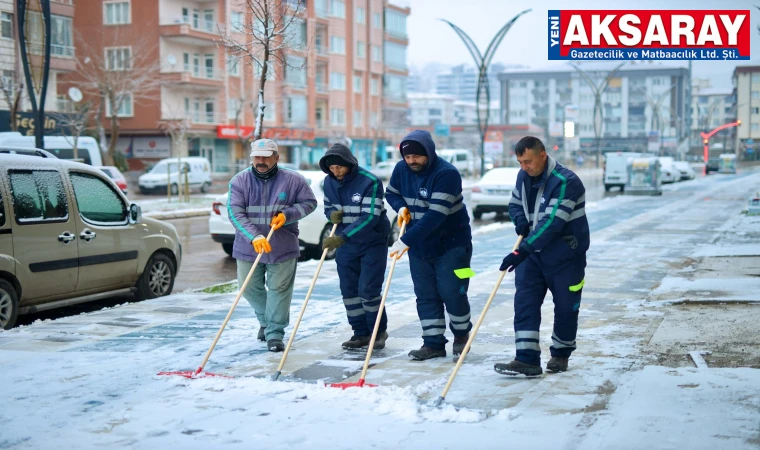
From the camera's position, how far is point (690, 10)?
49.2 ft

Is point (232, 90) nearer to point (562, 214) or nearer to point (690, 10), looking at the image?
point (690, 10)

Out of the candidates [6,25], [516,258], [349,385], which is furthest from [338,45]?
[349,385]

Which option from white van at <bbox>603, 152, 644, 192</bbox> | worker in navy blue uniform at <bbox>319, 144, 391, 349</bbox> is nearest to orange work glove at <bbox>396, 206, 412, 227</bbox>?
worker in navy blue uniform at <bbox>319, 144, 391, 349</bbox>

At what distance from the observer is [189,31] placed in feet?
160

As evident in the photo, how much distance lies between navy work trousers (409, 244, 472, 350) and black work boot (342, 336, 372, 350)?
563 millimetres

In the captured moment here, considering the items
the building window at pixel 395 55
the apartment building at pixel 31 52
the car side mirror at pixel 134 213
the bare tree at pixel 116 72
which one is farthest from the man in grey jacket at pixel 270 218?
the building window at pixel 395 55

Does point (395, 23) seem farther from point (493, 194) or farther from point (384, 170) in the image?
point (493, 194)

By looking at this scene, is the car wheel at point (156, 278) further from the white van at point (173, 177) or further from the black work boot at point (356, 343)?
the white van at point (173, 177)

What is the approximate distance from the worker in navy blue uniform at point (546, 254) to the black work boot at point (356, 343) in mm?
1352

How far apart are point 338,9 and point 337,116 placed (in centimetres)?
777

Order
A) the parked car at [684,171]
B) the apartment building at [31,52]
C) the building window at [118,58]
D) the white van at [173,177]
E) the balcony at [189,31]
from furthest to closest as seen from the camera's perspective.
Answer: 1. the parked car at [684,171]
2. the balcony at [189,31]
3. the building window at [118,58]
4. the white van at [173,177]
5. the apartment building at [31,52]

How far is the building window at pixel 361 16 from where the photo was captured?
6875cm

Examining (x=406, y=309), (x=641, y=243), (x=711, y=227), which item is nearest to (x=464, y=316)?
(x=406, y=309)

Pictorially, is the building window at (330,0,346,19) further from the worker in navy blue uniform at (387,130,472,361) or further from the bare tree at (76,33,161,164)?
the worker in navy blue uniform at (387,130,472,361)
